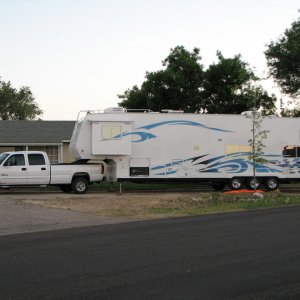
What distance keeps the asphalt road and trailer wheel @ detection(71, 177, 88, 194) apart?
11.4m

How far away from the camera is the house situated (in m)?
34.2

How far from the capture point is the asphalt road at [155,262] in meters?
6.78

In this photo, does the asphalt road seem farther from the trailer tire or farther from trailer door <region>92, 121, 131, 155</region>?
the trailer tire

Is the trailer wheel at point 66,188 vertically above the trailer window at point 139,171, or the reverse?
the trailer window at point 139,171

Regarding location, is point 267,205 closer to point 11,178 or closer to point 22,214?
point 22,214

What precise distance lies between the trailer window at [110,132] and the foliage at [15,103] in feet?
155

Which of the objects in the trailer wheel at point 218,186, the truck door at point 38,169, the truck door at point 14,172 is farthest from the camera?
the trailer wheel at point 218,186

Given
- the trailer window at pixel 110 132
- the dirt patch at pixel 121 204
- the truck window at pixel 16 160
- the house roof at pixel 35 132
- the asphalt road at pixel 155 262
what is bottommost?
the asphalt road at pixel 155 262

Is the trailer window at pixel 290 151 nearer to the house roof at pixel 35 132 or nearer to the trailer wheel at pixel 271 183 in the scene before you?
the trailer wheel at pixel 271 183

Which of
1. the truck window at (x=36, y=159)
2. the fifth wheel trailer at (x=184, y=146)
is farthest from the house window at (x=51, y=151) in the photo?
the truck window at (x=36, y=159)

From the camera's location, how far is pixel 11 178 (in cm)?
2355

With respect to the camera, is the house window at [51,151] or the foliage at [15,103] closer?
the house window at [51,151]

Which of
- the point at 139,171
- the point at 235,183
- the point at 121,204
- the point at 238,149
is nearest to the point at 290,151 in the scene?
the point at 238,149

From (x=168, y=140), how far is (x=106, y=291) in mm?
19025
